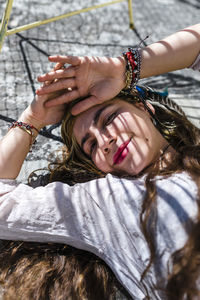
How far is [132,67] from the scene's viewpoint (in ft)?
5.85

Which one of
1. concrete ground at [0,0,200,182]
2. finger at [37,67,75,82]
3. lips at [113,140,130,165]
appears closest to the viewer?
lips at [113,140,130,165]

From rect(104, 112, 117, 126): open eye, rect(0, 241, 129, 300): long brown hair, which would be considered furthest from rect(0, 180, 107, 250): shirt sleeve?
rect(104, 112, 117, 126): open eye

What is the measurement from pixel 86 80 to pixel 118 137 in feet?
1.24

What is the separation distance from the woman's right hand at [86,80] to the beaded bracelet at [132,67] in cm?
4

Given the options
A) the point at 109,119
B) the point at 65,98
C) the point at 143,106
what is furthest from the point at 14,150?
the point at 143,106

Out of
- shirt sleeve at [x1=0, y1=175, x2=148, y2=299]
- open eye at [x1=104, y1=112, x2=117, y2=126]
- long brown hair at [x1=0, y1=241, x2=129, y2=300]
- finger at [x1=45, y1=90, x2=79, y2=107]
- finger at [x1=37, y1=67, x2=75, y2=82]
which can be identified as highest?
finger at [x1=37, y1=67, x2=75, y2=82]

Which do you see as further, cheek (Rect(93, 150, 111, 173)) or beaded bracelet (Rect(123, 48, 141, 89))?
beaded bracelet (Rect(123, 48, 141, 89))

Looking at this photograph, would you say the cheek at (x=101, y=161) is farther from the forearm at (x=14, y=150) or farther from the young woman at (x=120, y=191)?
the forearm at (x=14, y=150)

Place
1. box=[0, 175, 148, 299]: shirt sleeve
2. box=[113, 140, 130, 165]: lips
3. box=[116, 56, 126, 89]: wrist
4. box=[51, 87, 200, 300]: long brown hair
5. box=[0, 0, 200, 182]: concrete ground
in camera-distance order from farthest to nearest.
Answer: box=[0, 0, 200, 182]: concrete ground, box=[116, 56, 126, 89]: wrist, box=[113, 140, 130, 165]: lips, box=[0, 175, 148, 299]: shirt sleeve, box=[51, 87, 200, 300]: long brown hair

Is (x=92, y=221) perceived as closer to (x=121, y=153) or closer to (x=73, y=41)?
(x=121, y=153)

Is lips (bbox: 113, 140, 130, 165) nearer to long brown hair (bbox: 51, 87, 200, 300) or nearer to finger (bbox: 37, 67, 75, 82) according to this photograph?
long brown hair (bbox: 51, 87, 200, 300)

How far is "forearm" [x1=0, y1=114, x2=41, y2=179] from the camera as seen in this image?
5.38 ft

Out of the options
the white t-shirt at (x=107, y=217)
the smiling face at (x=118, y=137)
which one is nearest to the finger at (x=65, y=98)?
the smiling face at (x=118, y=137)

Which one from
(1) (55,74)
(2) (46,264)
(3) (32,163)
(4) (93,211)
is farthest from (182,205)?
(3) (32,163)
